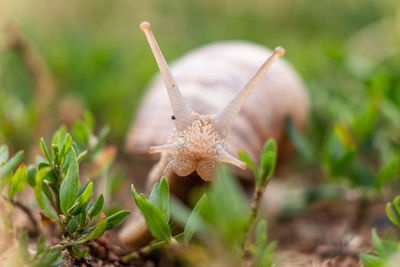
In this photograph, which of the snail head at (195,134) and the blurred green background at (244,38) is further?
the blurred green background at (244,38)

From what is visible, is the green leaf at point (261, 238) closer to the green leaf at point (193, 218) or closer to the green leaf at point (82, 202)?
the green leaf at point (193, 218)

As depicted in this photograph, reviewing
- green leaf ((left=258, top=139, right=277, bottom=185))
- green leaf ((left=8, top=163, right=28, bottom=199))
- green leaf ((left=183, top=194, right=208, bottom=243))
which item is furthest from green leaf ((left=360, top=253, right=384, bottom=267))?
green leaf ((left=8, top=163, right=28, bottom=199))

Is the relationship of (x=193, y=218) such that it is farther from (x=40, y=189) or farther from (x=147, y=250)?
(x=40, y=189)

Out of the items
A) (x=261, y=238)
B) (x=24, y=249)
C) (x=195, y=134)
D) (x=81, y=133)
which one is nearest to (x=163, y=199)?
(x=261, y=238)

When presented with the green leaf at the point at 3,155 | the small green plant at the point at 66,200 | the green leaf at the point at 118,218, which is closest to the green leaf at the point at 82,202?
the small green plant at the point at 66,200

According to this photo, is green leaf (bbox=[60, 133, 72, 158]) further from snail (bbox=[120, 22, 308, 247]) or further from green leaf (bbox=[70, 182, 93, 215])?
snail (bbox=[120, 22, 308, 247])

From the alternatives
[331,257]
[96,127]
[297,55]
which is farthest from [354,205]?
[297,55]
